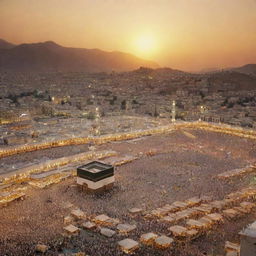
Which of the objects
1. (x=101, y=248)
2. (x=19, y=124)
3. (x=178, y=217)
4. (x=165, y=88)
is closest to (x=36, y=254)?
(x=101, y=248)

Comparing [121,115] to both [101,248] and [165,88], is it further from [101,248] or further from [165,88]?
[165,88]

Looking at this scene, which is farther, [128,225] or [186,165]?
[186,165]

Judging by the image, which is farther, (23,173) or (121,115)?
(121,115)

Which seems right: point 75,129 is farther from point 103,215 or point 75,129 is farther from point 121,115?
point 103,215

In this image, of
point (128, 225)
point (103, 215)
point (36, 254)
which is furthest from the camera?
point (103, 215)

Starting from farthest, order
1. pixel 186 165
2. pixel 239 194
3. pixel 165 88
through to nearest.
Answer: pixel 165 88
pixel 186 165
pixel 239 194

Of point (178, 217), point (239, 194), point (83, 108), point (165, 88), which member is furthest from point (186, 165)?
point (165, 88)

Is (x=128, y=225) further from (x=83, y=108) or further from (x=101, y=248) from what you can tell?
(x=83, y=108)

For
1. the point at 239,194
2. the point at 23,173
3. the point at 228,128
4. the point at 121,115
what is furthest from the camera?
the point at 121,115

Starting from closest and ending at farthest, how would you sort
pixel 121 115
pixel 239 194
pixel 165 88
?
pixel 239 194 < pixel 121 115 < pixel 165 88
